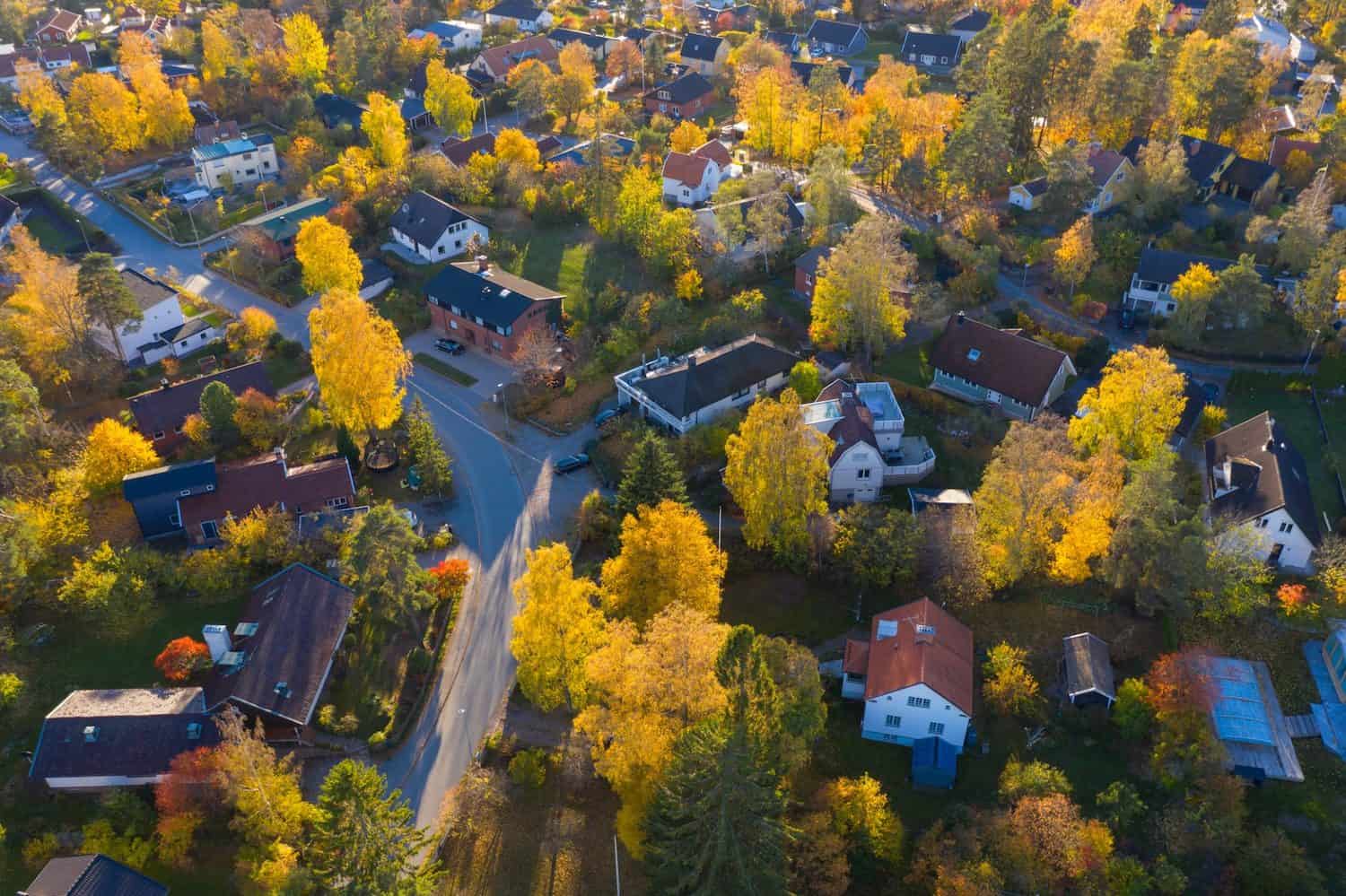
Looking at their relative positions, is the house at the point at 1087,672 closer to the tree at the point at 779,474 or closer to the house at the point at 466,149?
the tree at the point at 779,474

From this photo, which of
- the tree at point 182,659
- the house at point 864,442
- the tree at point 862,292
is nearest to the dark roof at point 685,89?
the tree at point 862,292

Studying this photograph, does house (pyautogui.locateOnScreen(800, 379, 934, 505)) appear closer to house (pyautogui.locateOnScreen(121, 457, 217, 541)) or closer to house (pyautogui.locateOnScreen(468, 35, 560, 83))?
house (pyautogui.locateOnScreen(121, 457, 217, 541))

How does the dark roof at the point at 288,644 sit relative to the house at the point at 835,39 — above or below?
above

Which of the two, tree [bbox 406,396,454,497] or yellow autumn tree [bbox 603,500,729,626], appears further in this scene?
tree [bbox 406,396,454,497]

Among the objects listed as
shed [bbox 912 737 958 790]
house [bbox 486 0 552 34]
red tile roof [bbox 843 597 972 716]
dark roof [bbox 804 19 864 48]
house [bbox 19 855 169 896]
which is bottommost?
house [bbox 486 0 552 34]

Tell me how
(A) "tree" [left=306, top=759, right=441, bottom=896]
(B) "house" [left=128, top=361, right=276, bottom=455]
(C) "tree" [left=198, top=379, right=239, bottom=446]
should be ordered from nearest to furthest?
(A) "tree" [left=306, top=759, right=441, bottom=896] < (C) "tree" [left=198, top=379, right=239, bottom=446] < (B) "house" [left=128, top=361, right=276, bottom=455]

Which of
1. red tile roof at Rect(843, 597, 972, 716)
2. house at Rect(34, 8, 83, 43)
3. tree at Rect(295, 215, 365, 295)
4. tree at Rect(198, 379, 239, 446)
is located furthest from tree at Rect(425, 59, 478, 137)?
red tile roof at Rect(843, 597, 972, 716)
